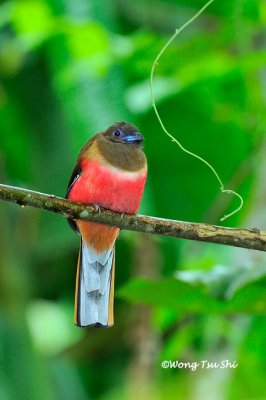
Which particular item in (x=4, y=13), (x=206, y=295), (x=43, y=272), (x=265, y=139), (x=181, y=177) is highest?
(x=4, y=13)

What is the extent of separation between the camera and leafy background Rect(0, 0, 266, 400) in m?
2.95

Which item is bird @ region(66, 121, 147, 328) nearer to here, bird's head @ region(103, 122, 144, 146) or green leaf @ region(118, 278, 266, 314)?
bird's head @ region(103, 122, 144, 146)

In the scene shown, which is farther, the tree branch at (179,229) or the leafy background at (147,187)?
the leafy background at (147,187)

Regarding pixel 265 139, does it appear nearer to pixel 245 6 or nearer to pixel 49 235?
pixel 245 6

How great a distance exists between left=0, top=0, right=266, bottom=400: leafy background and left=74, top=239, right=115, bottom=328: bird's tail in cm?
14

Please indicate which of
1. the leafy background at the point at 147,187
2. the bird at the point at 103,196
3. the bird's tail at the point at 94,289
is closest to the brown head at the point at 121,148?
the bird at the point at 103,196

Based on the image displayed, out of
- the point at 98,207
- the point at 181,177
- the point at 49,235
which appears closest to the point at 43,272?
the point at 49,235

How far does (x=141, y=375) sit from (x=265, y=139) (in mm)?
1020

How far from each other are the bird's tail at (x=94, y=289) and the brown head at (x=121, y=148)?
232 millimetres

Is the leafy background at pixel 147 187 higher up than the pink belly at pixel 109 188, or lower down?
lower down

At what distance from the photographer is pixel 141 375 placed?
3.28 m

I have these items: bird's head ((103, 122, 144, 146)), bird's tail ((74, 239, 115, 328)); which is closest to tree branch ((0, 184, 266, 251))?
bird's tail ((74, 239, 115, 328))

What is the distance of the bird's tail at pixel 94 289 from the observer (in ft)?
6.81

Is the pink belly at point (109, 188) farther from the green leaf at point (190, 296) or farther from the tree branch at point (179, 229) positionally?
the green leaf at point (190, 296)
